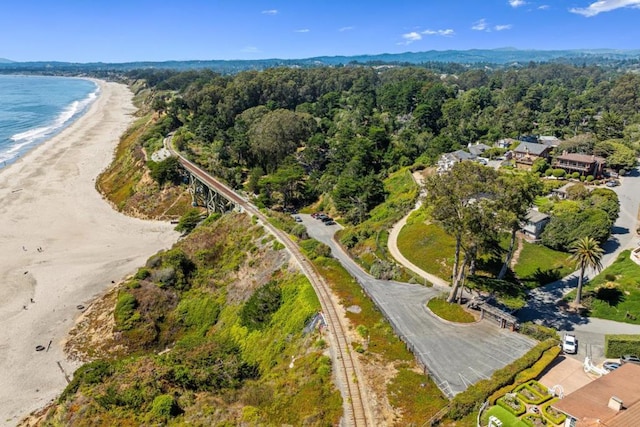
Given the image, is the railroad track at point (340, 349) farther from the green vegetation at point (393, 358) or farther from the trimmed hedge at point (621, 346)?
the trimmed hedge at point (621, 346)

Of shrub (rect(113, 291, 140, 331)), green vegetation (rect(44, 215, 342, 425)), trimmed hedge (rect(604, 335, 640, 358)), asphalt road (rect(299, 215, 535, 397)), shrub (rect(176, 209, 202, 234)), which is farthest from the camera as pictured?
shrub (rect(176, 209, 202, 234))

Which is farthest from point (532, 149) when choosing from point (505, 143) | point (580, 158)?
point (505, 143)

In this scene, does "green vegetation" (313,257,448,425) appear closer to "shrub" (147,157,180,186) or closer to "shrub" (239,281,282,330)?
"shrub" (239,281,282,330)

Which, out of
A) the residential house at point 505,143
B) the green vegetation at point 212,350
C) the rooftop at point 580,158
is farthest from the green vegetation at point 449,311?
the residential house at point 505,143

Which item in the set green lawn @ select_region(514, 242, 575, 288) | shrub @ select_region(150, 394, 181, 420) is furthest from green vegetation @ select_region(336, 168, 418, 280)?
shrub @ select_region(150, 394, 181, 420)

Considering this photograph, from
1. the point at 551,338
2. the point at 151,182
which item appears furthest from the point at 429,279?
the point at 151,182

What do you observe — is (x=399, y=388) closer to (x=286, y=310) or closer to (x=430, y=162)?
(x=286, y=310)
